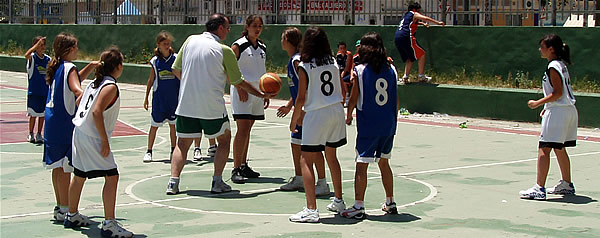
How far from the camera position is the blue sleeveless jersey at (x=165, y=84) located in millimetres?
12648

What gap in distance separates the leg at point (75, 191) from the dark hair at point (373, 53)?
2.90 meters

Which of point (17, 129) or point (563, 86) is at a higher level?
point (563, 86)

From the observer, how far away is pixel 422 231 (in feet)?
26.7

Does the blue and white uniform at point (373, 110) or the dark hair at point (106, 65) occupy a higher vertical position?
the dark hair at point (106, 65)

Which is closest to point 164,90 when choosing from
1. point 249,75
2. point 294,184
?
point 249,75

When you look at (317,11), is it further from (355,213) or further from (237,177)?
(355,213)

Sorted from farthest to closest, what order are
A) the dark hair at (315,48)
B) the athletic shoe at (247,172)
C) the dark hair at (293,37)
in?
the athletic shoe at (247,172)
the dark hair at (293,37)
the dark hair at (315,48)

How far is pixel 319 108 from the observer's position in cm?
865

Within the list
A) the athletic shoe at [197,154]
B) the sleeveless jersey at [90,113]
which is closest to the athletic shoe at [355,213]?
Result: the sleeveless jersey at [90,113]

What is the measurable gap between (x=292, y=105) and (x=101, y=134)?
252cm

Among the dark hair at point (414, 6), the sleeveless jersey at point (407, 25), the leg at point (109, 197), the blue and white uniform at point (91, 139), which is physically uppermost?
the dark hair at point (414, 6)

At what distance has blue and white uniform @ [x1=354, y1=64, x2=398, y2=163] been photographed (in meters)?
8.49

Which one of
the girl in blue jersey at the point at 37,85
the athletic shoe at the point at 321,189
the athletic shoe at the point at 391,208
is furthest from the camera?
the girl in blue jersey at the point at 37,85

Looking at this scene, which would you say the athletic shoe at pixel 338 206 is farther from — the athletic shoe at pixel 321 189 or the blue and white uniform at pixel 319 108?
the athletic shoe at pixel 321 189
